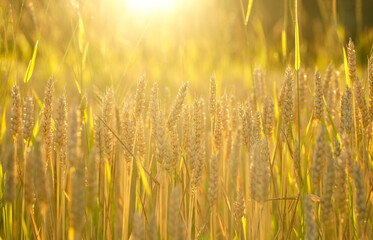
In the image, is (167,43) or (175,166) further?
(167,43)

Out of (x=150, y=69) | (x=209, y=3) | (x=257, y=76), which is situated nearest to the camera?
(x=257, y=76)

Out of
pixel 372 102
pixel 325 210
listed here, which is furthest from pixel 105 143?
pixel 372 102

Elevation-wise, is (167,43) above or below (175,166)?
above

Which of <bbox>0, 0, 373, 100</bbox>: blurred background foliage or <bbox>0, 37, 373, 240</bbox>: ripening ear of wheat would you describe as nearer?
<bbox>0, 37, 373, 240</bbox>: ripening ear of wheat

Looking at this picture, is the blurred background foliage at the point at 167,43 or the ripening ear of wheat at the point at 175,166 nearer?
the ripening ear of wheat at the point at 175,166

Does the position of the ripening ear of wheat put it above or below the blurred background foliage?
below

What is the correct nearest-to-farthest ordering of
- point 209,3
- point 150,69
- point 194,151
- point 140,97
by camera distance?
point 194,151 < point 140,97 < point 150,69 < point 209,3

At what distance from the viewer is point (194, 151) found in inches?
31.0

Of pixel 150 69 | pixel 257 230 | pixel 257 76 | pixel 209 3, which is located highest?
pixel 209 3

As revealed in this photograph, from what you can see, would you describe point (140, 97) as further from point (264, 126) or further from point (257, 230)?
point (257, 230)

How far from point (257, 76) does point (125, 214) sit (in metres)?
0.72

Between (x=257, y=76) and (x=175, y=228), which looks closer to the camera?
(x=175, y=228)

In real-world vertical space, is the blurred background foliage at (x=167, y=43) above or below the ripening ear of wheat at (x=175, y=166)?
above

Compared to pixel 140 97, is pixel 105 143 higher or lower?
lower
